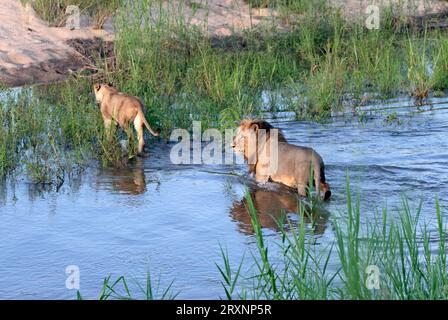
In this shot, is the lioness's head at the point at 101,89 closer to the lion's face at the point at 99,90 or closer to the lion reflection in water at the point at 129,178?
the lion's face at the point at 99,90

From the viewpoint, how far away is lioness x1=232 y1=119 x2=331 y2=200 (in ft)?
24.2

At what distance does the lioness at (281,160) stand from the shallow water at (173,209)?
126mm

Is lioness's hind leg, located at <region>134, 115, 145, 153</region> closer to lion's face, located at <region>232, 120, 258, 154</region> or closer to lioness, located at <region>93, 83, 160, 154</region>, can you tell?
lioness, located at <region>93, 83, 160, 154</region>

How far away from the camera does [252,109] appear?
33.8 ft

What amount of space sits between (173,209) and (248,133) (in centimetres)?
100

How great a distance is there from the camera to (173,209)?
7410 mm

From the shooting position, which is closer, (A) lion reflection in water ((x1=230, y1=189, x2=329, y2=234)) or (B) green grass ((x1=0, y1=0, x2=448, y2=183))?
(A) lion reflection in water ((x1=230, y1=189, x2=329, y2=234))

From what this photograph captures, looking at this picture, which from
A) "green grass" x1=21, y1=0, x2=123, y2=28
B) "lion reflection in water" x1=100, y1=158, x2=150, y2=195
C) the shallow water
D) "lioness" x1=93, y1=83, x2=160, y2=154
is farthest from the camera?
"green grass" x1=21, y1=0, x2=123, y2=28

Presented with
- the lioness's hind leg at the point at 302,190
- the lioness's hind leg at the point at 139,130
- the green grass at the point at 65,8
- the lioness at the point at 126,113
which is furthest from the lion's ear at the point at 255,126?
the green grass at the point at 65,8

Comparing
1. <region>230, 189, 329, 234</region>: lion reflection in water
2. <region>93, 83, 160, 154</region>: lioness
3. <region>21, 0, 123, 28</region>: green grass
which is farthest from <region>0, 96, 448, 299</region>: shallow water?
<region>21, 0, 123, 28</region>: green grass

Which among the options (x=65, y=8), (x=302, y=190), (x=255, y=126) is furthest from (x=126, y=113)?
(x=65, y=8)

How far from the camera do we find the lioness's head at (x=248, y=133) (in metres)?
7.95

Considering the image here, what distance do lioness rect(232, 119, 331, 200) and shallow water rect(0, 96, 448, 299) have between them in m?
0.13

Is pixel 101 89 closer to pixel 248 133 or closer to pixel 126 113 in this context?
pixel 126 113
